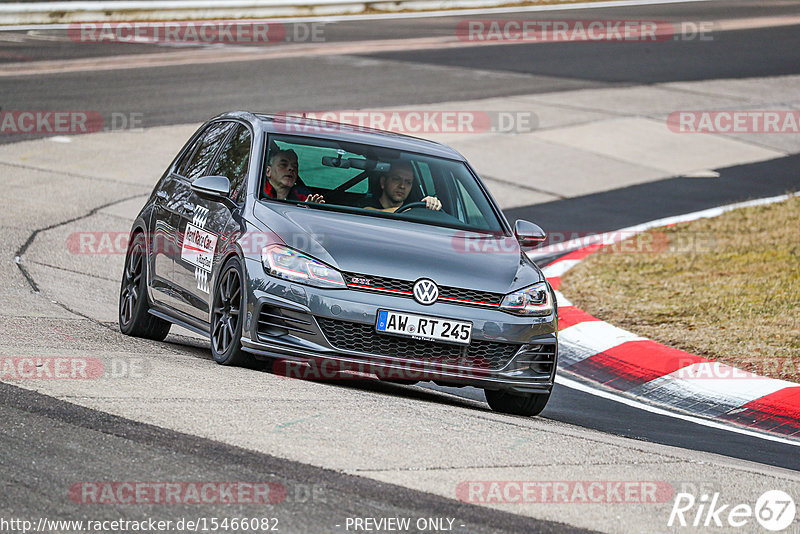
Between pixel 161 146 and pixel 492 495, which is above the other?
pixel 492 495

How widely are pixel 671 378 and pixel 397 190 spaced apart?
2480 mm

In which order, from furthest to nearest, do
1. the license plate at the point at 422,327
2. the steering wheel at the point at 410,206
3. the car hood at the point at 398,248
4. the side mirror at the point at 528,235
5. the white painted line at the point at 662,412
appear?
1. the side mirror at the point at 528,235
2. the steering wheel at the point at 410,206
3. the white painted line at the point at 662,412
4. the car hood at the point at 398,248
5. the license plate at the point at 422,327

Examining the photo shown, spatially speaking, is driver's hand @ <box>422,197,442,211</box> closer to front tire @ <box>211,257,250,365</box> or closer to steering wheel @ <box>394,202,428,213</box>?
steering wheel @ <box>394,202,428,213</box>

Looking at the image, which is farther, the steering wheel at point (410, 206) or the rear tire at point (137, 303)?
the rear tire at point (137, 303)

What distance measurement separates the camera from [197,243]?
27.6 feet

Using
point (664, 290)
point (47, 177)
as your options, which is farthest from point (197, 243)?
point (47, 177)

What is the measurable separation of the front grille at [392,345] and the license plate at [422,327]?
0.14 feet

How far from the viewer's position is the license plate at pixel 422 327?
23.7 feet

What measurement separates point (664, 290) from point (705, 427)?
4.01 m

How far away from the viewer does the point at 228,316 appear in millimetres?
7746

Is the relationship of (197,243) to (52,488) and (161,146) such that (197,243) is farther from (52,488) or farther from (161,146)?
(161,146)

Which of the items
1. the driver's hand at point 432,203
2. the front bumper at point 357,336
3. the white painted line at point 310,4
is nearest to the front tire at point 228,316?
the front bumper at point 357,336

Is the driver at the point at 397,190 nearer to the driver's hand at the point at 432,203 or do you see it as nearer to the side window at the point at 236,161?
the driver's hand at the point at 432,203

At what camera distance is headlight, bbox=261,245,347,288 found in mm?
7277
